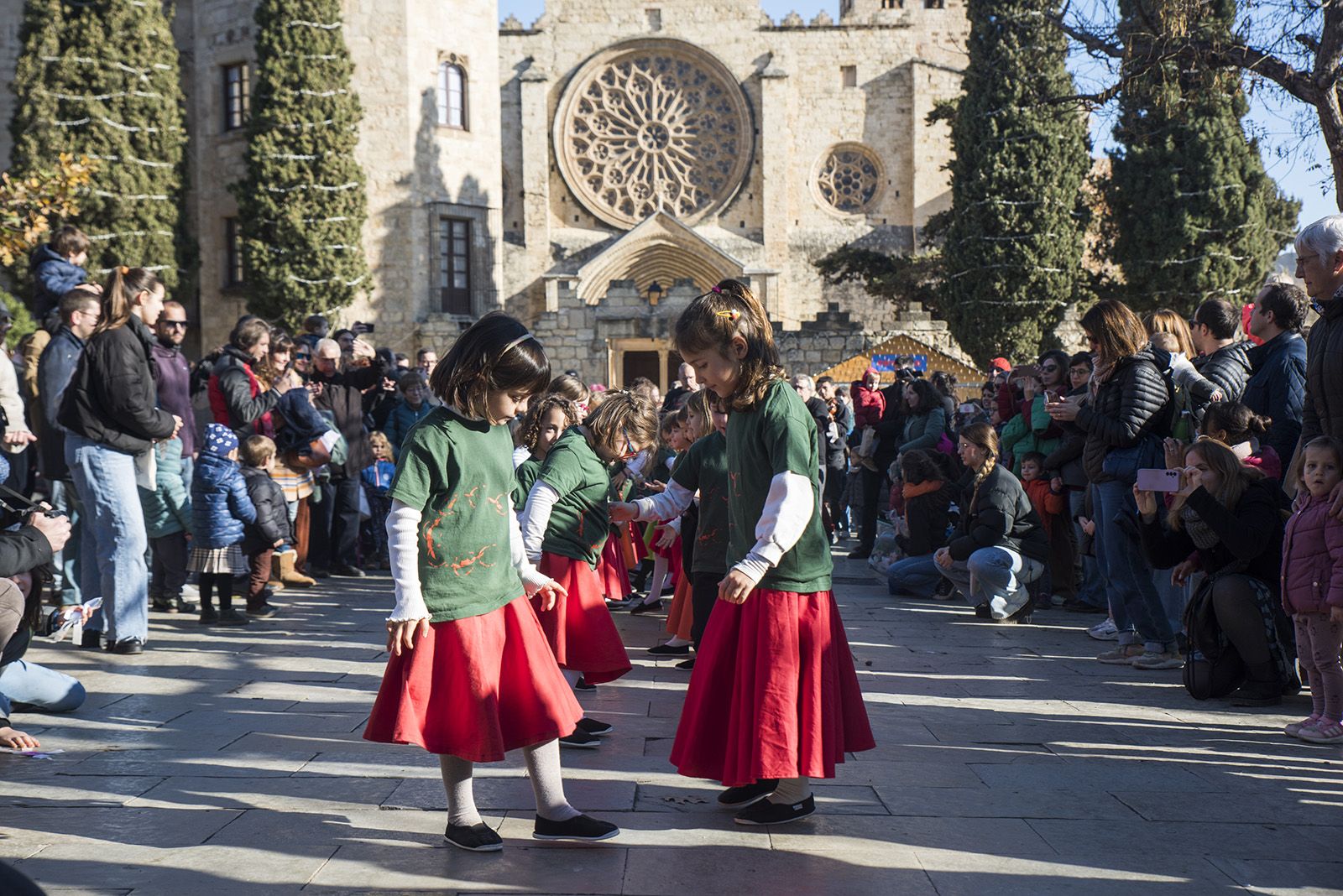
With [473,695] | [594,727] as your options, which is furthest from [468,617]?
[594,727]

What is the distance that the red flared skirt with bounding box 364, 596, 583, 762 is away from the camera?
12.1 feet

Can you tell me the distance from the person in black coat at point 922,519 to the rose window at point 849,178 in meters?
28.0

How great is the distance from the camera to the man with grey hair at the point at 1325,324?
5137 mm

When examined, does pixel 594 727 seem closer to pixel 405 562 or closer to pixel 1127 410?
pixel 405 562

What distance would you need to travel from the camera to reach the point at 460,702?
3.71 metres

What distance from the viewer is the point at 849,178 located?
122 feet

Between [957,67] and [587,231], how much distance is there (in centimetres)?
1210

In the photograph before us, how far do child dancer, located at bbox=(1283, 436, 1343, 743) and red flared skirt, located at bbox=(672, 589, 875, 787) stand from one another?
226 cm

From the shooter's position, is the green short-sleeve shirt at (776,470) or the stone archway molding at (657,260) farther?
the stone archway molding at (657,260)

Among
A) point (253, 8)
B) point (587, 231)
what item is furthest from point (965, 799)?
point (587, 231)

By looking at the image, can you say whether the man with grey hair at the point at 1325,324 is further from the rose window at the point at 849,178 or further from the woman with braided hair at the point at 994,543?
the rose window at the point at 849,178

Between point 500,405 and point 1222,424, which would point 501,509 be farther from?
point 1222,424

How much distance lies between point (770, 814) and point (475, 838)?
37.6 inches

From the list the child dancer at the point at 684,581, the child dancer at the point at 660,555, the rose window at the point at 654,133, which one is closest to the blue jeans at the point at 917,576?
the child dancer at the point at 660,555
